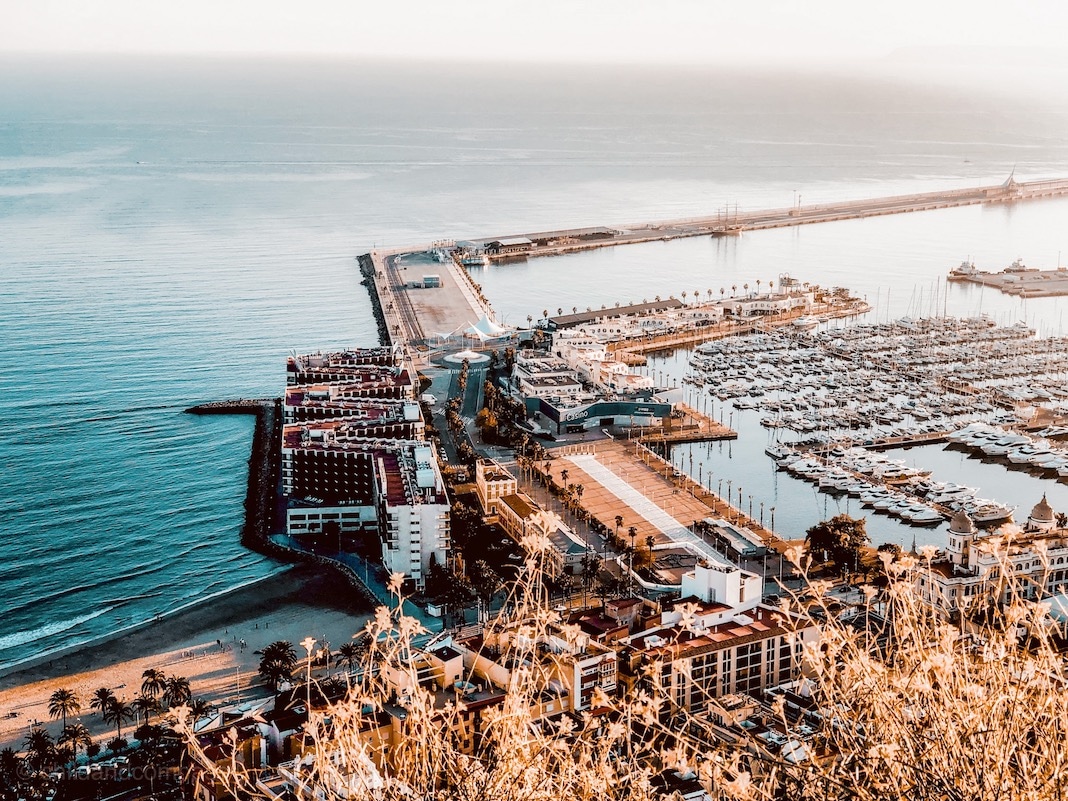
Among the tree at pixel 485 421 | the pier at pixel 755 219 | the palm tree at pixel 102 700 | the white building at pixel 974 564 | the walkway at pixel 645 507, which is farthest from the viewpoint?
the pier at pixel 755 219

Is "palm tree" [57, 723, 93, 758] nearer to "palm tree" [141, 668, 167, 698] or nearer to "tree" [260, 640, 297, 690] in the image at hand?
"palm tree" [141, 668, 167, 698]

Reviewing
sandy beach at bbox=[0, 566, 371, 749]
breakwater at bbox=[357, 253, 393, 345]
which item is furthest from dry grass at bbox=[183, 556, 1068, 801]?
breakwater at bbox=[357, 253, 393, 345]

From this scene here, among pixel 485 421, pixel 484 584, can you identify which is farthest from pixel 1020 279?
pixel 484 584

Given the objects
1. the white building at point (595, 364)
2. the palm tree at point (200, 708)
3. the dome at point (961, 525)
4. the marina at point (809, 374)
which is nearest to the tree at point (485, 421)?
the marina at point (809, 374)

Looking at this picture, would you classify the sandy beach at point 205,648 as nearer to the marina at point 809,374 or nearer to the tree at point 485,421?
the tree at point 485,421

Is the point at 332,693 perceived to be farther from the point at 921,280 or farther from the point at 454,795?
the point at 921,280

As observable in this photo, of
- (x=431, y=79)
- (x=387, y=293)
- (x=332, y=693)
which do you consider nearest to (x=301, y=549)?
(x=332, y=693)
